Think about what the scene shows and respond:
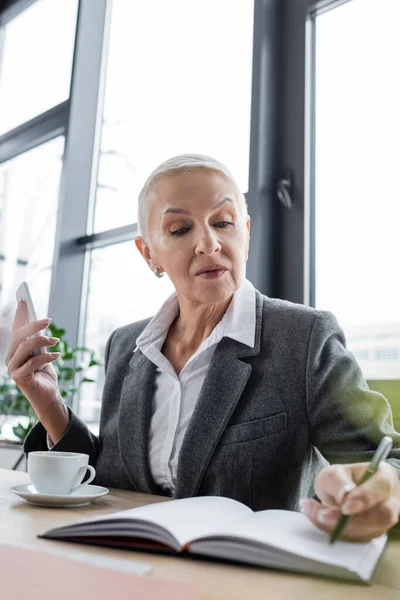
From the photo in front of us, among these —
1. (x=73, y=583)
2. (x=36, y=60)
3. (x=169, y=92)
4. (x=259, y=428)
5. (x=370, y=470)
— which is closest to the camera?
(x=73, y=583)

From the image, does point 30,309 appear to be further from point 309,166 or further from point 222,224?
point 309,166

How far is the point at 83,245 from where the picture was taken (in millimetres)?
2951

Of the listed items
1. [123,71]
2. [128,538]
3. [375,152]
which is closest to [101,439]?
[128,538]

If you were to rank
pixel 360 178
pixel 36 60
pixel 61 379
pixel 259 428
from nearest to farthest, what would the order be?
pixel 259 428
pixel 360 178
pixel 61 379
pixel 36 60

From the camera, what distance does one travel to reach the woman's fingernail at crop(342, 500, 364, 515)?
1.77ft

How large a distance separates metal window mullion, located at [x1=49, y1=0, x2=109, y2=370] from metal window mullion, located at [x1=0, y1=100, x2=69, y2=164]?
0.12m

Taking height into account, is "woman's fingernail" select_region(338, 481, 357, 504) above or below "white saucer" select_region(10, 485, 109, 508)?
above

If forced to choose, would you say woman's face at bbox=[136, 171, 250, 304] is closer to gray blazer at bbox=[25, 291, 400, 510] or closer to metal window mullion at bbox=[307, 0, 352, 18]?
gray blazer at bbox=[25, 291, 400, 510]

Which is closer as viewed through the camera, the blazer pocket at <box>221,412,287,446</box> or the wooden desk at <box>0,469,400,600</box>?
the wooden desk at <box>0,469,400,600</box>

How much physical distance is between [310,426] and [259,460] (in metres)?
0.11

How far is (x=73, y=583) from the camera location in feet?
1.59

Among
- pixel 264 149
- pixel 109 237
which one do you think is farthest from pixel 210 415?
pixel 109 237

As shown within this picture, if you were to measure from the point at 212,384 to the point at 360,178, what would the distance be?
3.32 ft

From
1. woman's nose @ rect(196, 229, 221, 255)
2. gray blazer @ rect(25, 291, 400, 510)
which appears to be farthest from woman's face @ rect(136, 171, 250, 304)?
gray blazer @ rect(25, 291, 400, 510)
